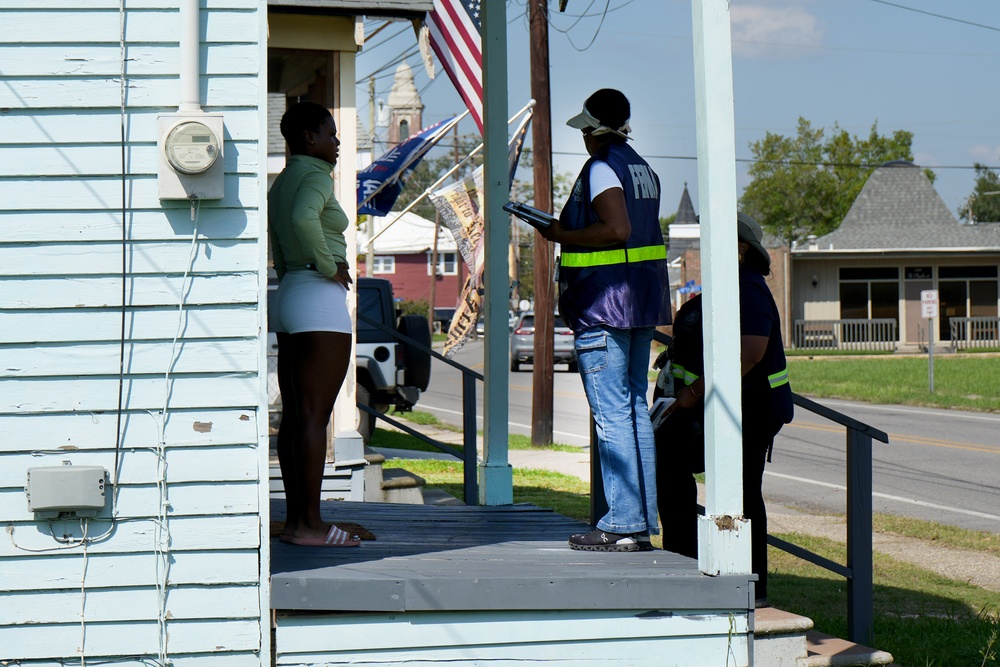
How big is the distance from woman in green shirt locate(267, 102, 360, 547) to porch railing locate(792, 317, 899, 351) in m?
41.0

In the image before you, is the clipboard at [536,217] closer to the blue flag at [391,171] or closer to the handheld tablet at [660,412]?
the handheld tablet at [660,412]

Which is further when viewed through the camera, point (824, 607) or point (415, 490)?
point (415, 490)

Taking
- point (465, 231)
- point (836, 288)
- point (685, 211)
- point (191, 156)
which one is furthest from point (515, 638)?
point (685, 211)

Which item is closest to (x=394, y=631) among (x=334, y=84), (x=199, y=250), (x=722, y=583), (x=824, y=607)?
(x=722, y=583)

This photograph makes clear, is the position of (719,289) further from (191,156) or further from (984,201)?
(984,201)

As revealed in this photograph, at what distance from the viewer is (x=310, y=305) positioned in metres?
4.89

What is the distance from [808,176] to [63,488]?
61971 millimetres

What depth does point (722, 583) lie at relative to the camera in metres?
4.41

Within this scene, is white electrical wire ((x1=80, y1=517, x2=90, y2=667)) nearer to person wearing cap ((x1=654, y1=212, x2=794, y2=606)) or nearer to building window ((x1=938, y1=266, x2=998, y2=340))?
person wearing cap ((x1=654, y1=212, x2=794, y2=606))

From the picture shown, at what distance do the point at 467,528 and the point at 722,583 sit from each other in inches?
67.3

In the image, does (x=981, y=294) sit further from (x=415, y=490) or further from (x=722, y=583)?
(x=722, y=583)

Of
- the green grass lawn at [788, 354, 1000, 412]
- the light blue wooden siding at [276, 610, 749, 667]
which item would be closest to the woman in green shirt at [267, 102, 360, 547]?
the light blue wooden siding at [276, 610, 749, 667]

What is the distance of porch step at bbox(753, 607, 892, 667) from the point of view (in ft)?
17.1

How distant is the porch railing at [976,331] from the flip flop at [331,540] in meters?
43.2
